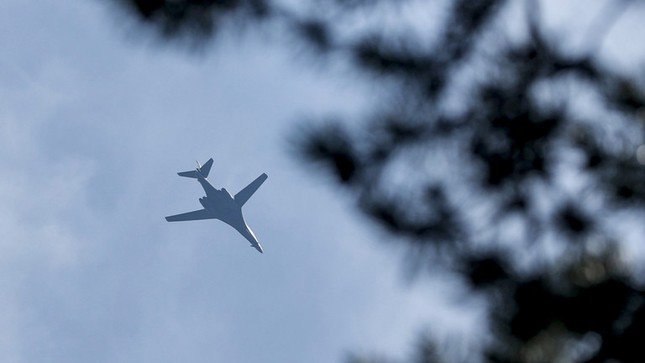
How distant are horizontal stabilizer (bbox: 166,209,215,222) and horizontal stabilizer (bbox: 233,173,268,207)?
1368 mm

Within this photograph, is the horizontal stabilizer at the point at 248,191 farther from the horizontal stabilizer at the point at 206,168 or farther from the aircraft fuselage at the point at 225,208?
the horizontal stabilizer at the point at 206,168

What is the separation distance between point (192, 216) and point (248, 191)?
2.79m

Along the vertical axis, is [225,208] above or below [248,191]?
below

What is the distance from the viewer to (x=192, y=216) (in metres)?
40.2

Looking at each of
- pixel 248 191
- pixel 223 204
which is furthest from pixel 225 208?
pixel 248 191

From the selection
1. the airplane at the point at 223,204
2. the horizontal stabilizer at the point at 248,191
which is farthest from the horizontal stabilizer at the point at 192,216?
the horizontal stabilizer at the point at 248,191

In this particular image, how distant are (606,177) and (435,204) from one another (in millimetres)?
747

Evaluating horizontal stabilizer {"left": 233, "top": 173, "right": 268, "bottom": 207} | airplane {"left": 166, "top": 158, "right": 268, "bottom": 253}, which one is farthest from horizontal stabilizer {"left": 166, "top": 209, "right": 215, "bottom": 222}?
horizontal stabilizer {"left": 233, "top": 173, "right": 268, "bottom": 207}

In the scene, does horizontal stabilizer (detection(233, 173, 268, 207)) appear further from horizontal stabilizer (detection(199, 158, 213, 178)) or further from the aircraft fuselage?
horizontal stabilizer (detection(199, 158, 213, 178))

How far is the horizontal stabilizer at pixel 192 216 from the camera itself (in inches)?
1563

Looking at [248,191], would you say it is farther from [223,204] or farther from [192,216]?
[192,216]

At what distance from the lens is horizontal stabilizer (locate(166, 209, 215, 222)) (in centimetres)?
3969

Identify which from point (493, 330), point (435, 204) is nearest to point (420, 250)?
point (435, 204)

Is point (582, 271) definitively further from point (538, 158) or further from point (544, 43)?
point (544, 43)
